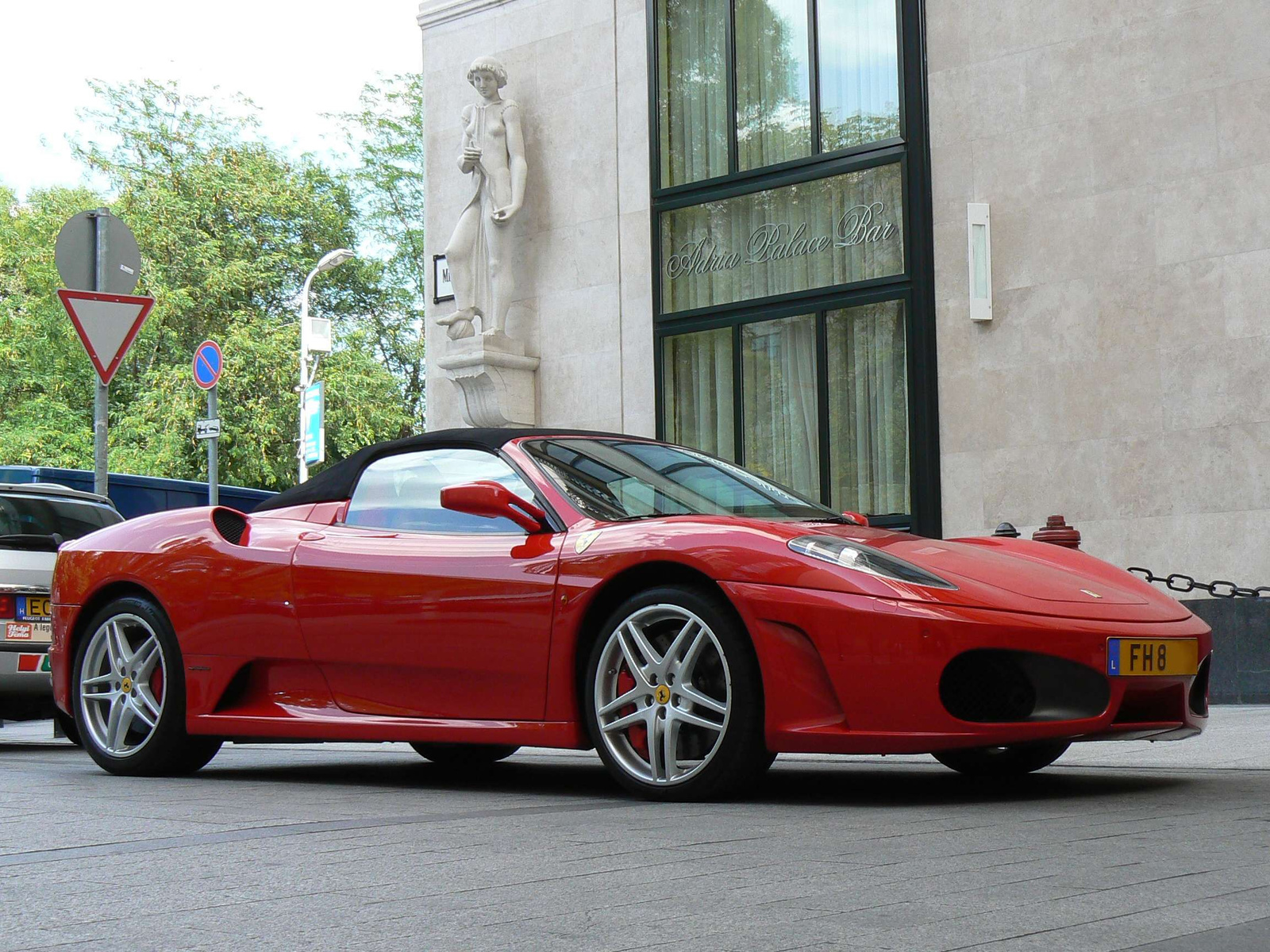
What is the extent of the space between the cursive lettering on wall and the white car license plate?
27.9 ft

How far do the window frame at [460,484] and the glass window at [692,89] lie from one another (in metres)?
10.7

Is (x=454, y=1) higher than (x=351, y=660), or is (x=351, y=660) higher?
(x=454, y=1)

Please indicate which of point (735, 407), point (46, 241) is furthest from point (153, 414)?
point (735, 407)

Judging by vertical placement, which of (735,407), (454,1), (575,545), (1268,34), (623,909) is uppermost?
(454,1)

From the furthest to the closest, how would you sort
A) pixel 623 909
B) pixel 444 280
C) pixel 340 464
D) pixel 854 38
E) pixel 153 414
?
pixel 153 414 < pixel 444 280 < pixel 854 38 < pixel 340 464 < pixel 623 909

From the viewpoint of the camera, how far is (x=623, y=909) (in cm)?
335

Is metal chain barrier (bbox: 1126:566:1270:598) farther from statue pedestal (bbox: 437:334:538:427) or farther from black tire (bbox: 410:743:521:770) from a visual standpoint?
statue pedestal (bbox: 437:334:538:427)

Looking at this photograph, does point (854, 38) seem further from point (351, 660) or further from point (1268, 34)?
point (351, 660)

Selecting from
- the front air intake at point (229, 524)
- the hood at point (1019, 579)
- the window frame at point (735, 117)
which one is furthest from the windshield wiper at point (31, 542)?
the window frame at point (735, 117)

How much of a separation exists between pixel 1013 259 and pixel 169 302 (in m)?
25.7

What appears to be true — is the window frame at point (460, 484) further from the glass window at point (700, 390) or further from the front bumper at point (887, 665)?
the glass window at point (700, 390)

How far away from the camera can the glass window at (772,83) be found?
16.1 metres

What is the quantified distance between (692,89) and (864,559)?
12621mm

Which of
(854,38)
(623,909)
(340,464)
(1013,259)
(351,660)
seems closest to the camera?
(623,909)
